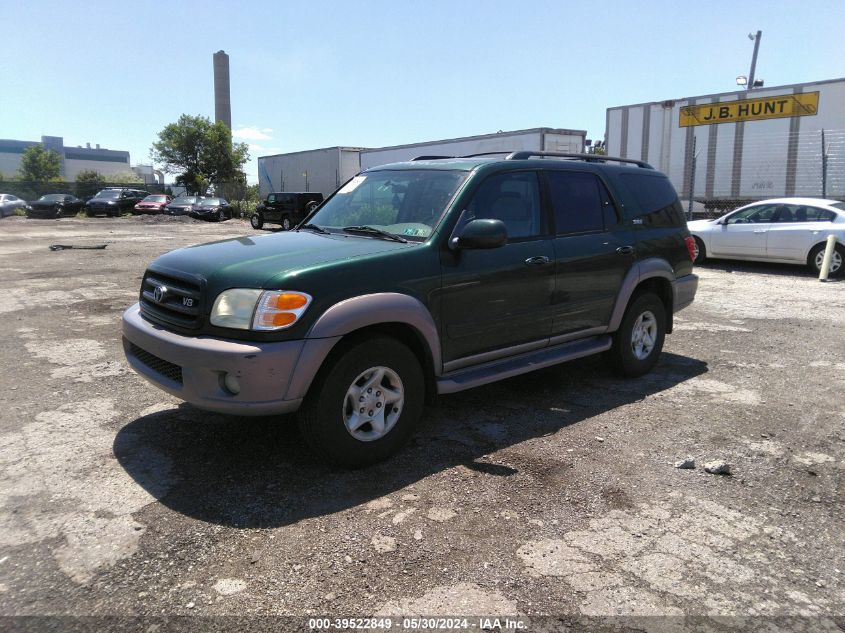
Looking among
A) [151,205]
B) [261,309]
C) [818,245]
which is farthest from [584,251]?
[151,205]

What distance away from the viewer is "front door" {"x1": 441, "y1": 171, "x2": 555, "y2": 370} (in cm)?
406

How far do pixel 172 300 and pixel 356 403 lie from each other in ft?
4.16

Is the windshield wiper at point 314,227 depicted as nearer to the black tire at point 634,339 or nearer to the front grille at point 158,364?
the front grille at point 158,364

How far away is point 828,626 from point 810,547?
62 centimetres

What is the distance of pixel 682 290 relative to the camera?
6.04 meters

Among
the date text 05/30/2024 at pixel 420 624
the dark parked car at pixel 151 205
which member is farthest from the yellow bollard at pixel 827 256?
A: the dark parked car at pixel 151 205

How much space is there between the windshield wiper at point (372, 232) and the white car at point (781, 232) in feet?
35.7

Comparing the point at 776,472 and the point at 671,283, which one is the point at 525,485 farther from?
the point at 671,283

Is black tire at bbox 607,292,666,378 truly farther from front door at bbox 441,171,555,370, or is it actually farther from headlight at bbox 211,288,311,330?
headlight at bbox 211,288,311,330

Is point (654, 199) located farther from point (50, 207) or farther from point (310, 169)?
point (50, 207)

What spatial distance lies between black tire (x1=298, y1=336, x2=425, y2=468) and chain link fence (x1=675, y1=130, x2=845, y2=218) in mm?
12328

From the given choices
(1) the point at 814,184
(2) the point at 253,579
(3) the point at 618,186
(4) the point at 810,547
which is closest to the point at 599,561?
(4) the point at 810,547

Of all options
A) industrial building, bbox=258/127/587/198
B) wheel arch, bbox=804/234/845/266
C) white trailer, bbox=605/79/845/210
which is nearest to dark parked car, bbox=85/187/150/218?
industrial building, bbox=258/127/587/198

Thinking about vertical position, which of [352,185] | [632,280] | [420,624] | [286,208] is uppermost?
[286,208]
